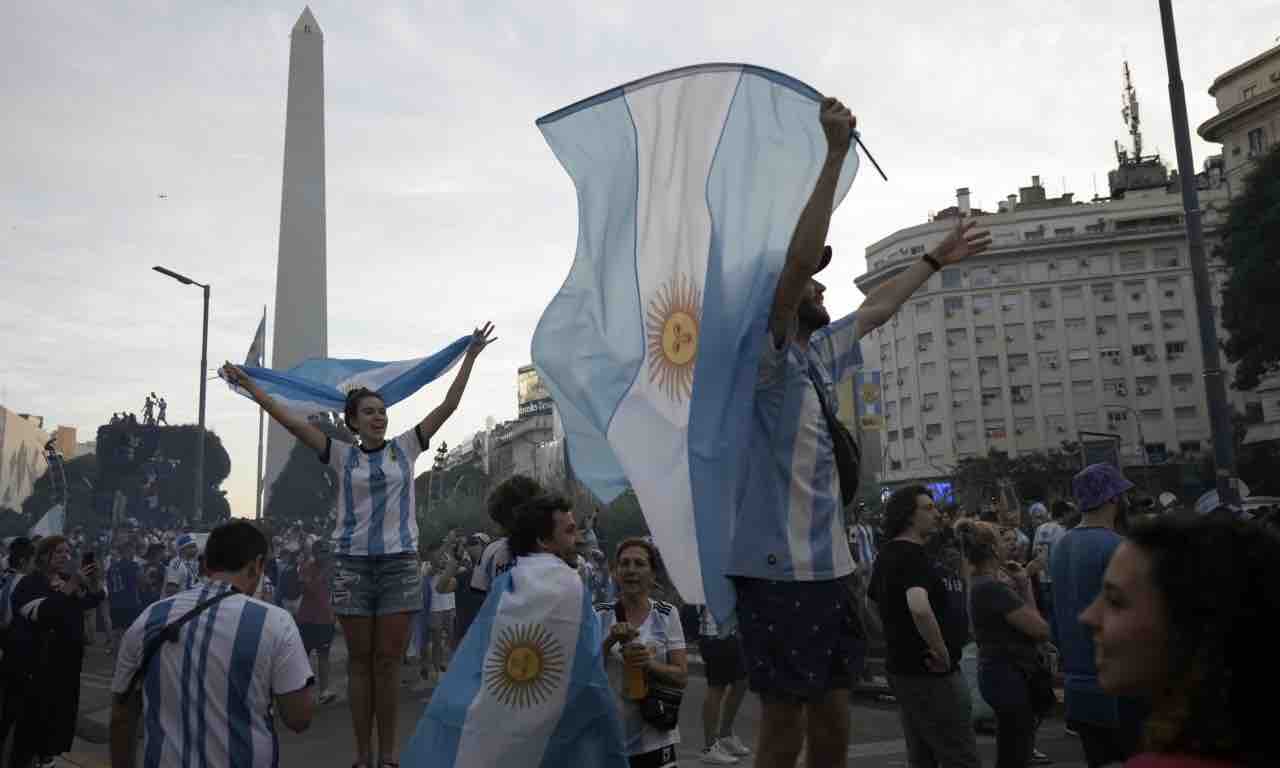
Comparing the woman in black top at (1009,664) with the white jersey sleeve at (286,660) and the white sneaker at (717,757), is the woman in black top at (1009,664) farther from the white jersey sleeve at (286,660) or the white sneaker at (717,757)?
the white jersey sleeve at (286,660)

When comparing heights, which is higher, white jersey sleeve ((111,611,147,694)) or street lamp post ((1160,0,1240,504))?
street lamp post ((1160,0,1240,504))

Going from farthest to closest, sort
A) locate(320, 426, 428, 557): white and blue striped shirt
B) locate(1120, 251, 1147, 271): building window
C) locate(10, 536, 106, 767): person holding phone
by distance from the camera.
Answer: locate(1120, 251, 1147, 271): building window, locate(10, 536, 106, 767): person holding phone, locate(320, 426, 428, 557): white and blue striped shirt

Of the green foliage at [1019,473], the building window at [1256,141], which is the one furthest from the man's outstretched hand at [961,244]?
the green foliage at [1019,473]

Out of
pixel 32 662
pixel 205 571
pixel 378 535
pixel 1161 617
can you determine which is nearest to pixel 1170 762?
pixel 1161 617

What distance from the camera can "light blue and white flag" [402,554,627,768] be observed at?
407 centimetres

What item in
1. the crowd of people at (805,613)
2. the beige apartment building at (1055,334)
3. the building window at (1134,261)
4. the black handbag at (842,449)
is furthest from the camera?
the building window at (1134,261)

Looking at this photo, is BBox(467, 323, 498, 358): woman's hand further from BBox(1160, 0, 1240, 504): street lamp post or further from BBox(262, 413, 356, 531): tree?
BBox(262, 413, 356, 531): tree

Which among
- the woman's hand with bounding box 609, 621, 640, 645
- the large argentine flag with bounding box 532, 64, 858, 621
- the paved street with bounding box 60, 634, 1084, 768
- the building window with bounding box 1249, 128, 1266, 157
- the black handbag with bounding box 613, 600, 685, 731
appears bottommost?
the paved street with bounding box 60, 634, 1084, 768

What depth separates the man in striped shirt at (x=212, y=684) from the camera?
12.1ft

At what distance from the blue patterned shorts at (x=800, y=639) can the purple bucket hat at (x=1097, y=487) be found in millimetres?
2363

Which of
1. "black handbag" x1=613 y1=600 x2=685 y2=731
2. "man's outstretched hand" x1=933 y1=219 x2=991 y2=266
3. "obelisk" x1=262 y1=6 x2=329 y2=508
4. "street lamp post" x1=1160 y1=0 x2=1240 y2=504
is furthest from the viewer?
"obelisk" x1=262 y1=6 x2=329 y2=508

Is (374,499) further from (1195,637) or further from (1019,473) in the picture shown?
(1019,473)

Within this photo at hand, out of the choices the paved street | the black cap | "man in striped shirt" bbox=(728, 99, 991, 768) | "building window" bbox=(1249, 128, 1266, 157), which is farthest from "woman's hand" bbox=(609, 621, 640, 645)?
"building window" bbox=(1249, 128, 1266, 157)

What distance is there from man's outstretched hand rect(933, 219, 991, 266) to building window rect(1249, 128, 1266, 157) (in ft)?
200
